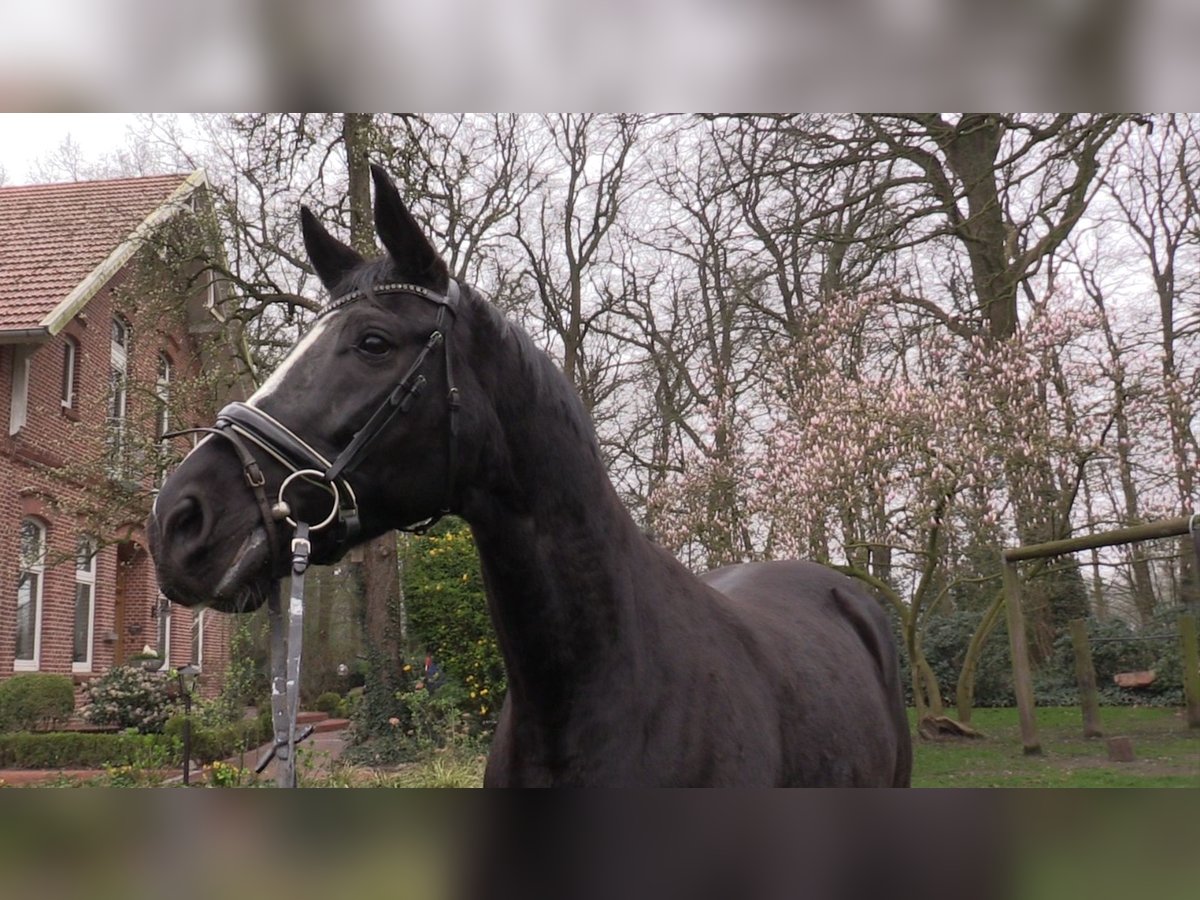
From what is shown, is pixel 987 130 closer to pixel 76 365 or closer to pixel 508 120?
pixel 508 120

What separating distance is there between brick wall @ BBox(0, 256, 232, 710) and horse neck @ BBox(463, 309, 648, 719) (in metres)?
10.6

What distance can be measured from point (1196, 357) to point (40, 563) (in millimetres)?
14620

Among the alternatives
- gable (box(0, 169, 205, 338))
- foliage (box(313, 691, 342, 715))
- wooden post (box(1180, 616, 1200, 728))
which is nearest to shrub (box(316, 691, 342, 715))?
foliage (box(313, 691, 342, 715))

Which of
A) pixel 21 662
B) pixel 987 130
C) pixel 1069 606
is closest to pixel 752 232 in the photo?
pixel 987 130

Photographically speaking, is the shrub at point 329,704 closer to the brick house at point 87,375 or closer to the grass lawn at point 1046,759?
the brick house at point 87,375

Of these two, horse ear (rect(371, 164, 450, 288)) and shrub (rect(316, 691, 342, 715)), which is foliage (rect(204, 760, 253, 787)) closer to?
shrub (rect(316, 691, 342, 715))

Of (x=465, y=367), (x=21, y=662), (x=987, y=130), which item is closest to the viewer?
(x=465, y=367)

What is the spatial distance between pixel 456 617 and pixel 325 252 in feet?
31.1

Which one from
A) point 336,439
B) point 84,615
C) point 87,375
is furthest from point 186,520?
point 84,615

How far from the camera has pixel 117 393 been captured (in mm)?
12398

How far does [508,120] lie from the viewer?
37.1 feet

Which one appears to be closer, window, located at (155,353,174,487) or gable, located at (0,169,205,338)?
window, located at (155,353,174,487)

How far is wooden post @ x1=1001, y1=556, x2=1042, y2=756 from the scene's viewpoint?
27.6ft

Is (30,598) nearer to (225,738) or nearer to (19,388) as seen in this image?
(19,388)
